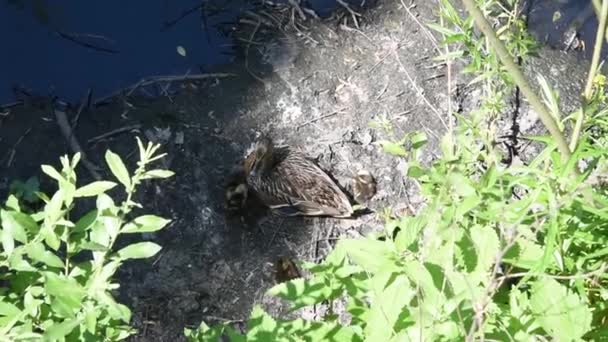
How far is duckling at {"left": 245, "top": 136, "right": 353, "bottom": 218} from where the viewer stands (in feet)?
12.0

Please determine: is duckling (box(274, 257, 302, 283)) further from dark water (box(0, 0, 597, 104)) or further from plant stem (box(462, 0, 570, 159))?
plant stem (box(462, 0, 570, 159))

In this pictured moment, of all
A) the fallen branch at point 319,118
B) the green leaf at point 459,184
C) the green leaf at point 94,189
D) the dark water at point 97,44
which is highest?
the green leaf at point 459,184

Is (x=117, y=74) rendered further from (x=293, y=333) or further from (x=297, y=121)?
(x=293, y=333)

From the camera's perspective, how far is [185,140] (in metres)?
3.77

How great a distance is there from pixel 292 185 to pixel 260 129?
32cm

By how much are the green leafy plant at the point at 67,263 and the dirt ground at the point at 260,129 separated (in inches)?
58.0

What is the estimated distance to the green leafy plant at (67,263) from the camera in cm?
166

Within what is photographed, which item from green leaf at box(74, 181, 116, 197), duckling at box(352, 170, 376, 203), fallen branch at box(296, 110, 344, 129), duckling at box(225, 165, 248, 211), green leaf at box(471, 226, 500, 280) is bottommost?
duckling at box(225, 165, 248, 211)

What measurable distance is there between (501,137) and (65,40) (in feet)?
6.46

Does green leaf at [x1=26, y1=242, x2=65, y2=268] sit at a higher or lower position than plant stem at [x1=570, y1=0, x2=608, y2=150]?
lower

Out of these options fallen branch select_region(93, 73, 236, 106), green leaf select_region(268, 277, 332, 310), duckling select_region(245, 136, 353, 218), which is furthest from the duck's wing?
green leaf select_region(268, 277, 332, 310)

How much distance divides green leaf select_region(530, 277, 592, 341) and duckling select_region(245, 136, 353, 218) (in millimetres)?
1759

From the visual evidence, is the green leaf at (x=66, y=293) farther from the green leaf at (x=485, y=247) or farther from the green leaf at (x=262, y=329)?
the green leaf at (x=485, y=247)

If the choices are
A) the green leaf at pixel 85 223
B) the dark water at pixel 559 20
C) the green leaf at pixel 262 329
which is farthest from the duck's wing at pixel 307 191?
the green leaf at pixel 85 223
